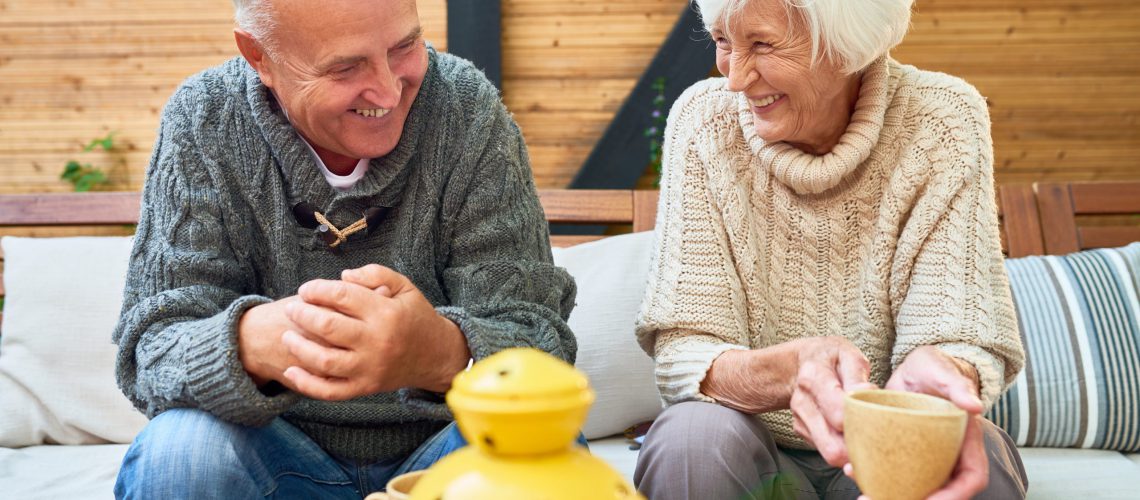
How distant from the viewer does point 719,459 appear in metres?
1.27

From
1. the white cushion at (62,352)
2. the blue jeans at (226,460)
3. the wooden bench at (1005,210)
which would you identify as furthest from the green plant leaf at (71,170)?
the blue jeans at (226,460)

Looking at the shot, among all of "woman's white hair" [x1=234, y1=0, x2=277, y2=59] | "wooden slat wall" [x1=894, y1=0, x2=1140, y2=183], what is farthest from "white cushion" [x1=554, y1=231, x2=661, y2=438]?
"wooden slat wall" [x1=894, y1=0, x2=1140, y2=183]

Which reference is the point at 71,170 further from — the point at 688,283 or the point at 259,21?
the point at 688,283

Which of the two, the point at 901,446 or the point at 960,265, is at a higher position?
the point at 960,265

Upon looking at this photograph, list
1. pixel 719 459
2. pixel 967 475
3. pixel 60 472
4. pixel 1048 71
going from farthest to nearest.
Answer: pixel 1048 71 → pixel 60 472 → pixel 719 459 → pixel 967 475

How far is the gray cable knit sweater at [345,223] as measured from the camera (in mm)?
1362

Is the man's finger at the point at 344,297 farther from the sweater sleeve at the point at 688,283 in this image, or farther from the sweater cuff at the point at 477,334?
the sweater sleeve at the point at 688,283

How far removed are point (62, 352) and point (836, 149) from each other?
1.64 metres

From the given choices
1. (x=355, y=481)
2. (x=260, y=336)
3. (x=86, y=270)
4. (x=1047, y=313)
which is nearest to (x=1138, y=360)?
(x=1047, y=313)

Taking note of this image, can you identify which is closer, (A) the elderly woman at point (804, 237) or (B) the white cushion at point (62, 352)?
(A) the elderly woman at point (804, 237)

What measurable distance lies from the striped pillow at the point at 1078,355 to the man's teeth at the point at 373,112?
138 centimetres

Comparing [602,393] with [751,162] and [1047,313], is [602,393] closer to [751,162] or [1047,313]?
[751,162]

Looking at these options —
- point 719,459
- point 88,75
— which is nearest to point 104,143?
point 88,75

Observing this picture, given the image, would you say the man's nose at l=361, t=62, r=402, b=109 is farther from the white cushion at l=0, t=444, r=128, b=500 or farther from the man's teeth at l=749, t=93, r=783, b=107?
the white cushion at l=0, t=444, r=128, b=500
